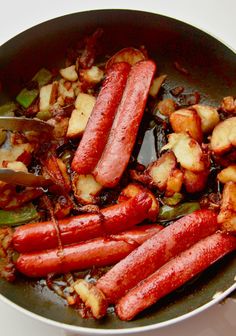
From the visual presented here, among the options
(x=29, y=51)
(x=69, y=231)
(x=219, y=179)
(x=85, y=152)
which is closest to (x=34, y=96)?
(x=29, y=51)

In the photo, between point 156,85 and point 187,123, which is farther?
point 156,85

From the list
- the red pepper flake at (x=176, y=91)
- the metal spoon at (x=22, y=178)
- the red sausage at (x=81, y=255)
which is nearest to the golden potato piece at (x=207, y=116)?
the red pepper flake at (x=176, y=91)

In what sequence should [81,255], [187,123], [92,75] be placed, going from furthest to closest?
1. [92,75]
2. [187,123]
3. [81,255]

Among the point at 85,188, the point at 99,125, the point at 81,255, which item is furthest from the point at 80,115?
the point at 81,255

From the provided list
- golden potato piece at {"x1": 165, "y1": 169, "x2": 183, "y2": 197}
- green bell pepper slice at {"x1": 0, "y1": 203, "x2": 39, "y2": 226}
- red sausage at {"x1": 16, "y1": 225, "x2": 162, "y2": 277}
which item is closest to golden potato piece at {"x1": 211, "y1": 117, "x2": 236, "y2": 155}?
golden potato piece at {"x1": 165, "y1": 169, "x2": 183, "y2": 197}

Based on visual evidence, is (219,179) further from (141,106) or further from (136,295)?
(136,295)

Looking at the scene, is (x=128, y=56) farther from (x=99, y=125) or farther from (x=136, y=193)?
(x=136, y=193)
